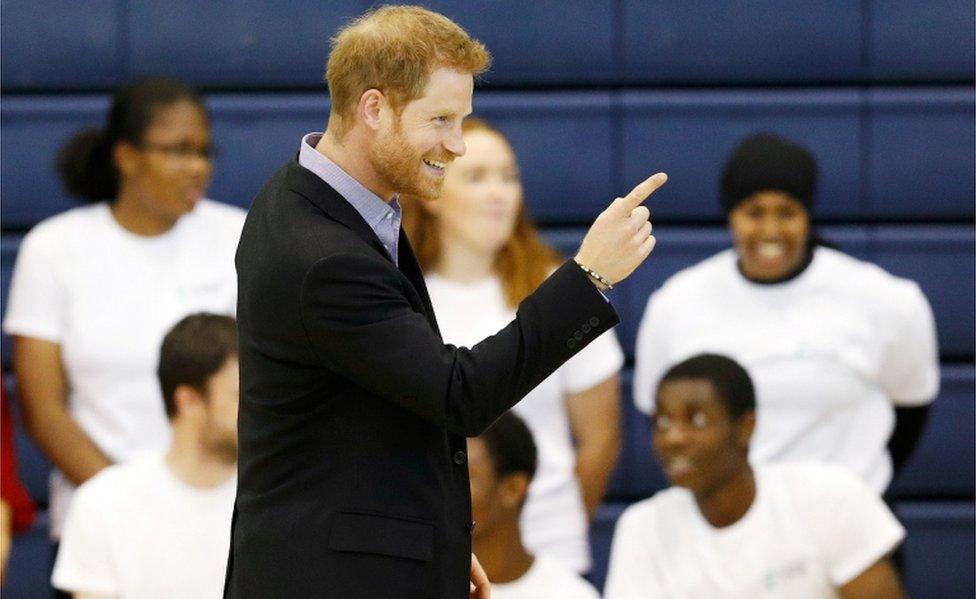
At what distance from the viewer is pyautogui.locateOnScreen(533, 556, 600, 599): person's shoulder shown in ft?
9.88

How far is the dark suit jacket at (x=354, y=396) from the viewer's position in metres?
1.85

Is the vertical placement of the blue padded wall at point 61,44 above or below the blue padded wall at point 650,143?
above

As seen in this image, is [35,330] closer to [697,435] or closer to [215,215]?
[215,215]

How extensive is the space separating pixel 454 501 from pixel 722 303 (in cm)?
160

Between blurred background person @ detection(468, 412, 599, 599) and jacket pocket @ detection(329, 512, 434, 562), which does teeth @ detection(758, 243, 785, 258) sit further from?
jacket pocket @ detection(329, 512, 434, 562)

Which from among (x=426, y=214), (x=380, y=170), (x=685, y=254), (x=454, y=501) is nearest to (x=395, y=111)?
(x=380, y=170)

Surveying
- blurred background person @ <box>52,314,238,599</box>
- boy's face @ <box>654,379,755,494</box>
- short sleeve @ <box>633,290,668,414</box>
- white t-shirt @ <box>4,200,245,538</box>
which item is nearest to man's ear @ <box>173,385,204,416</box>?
blurred background person @ <box>52,314,238,599</box>

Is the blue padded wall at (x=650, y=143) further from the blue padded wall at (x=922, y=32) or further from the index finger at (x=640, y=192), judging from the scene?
the index finger at (x=640, y=192)

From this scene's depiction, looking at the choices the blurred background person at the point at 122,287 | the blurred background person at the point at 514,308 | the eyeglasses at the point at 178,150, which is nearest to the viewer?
the blurred background person at the point at 514,308

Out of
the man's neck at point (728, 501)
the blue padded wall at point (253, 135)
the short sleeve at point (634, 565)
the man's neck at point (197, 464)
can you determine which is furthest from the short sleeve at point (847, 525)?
the blue padded wall at point (253, 135)

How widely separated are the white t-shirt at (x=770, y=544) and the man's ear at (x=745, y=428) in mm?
73

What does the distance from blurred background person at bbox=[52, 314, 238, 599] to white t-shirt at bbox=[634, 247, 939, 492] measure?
0.85 m

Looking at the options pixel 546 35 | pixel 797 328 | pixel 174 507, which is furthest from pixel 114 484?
pixel 546 35

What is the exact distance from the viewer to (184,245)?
357cm
